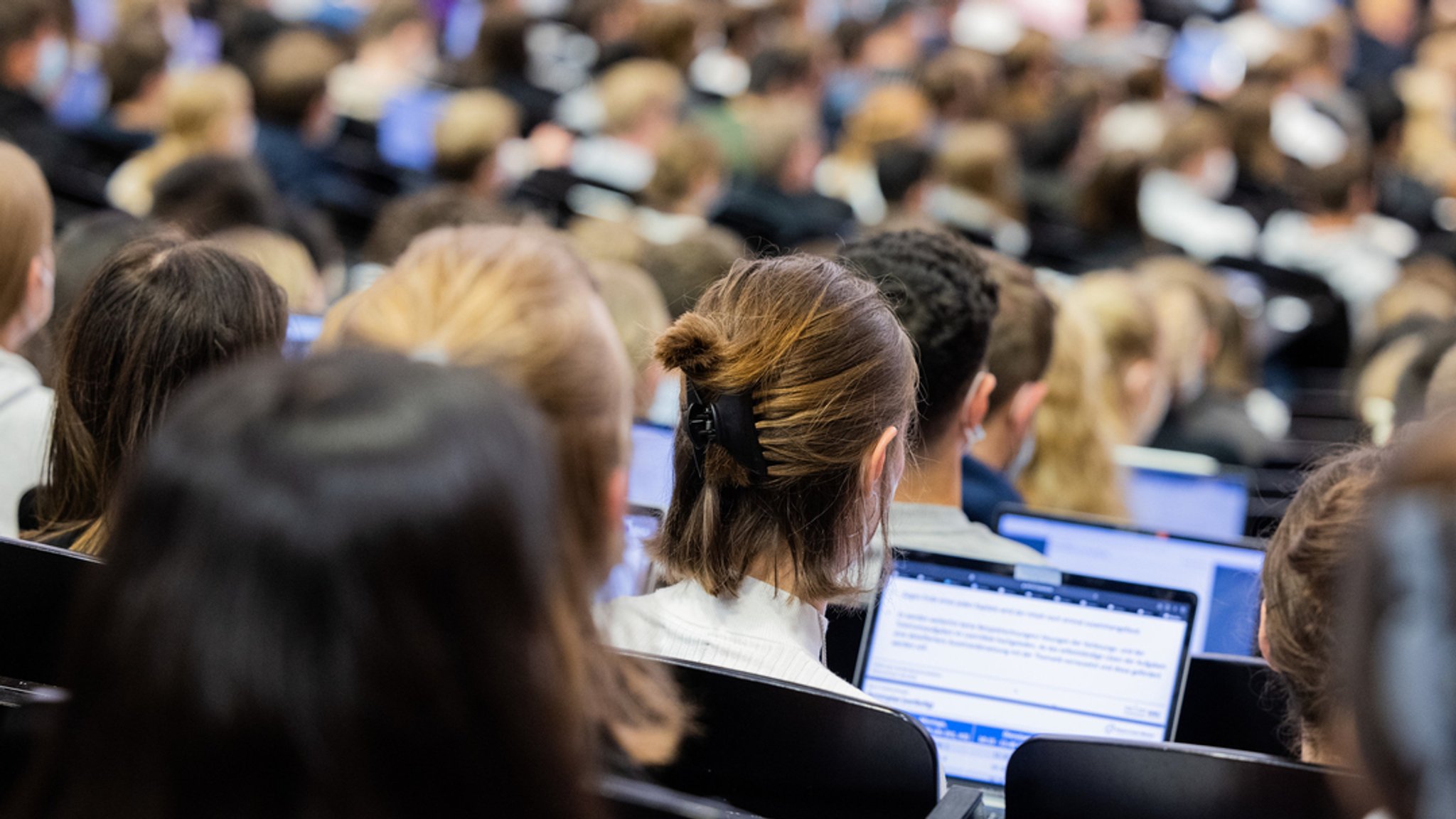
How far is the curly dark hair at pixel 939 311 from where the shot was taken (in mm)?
2287

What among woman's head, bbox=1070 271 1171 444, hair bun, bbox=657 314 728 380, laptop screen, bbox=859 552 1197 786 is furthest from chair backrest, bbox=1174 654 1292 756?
woman's head, bbox=1070 271 1171 444

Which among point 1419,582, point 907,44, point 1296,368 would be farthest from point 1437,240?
point 1419,582

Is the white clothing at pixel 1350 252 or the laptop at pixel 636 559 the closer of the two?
the laptop at pixel 636 559

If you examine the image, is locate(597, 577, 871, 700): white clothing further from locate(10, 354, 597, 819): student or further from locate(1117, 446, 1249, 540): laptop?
locate(1117, 446, 1249, 540): laptop

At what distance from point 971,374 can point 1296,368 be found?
453 cm

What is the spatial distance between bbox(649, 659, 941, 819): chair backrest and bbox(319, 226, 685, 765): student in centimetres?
7

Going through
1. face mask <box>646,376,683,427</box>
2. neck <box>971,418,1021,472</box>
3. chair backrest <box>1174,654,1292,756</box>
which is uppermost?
neck <box>971,418,1021,472</box>

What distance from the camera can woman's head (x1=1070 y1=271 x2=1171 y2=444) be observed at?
3.38 metres

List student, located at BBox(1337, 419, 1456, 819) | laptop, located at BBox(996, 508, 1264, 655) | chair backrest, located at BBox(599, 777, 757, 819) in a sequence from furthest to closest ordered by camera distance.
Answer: laptop, located at BBox(996, 508, 1264, 655)
chair backrest, located at BBox(599, 777, 757, 819)
student, located at BBox(1337, 419, 1456, 819)

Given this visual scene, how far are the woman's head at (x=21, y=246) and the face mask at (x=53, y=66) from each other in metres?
4.06

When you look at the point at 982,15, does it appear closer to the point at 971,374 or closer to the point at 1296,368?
the point at 1296,368

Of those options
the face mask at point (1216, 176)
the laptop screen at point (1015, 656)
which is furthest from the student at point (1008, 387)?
the face mask at point (1216, 176)

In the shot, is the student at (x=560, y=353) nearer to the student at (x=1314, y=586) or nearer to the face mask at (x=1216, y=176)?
the student at (x=1314, y=586)

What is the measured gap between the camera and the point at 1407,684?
0.67 m
